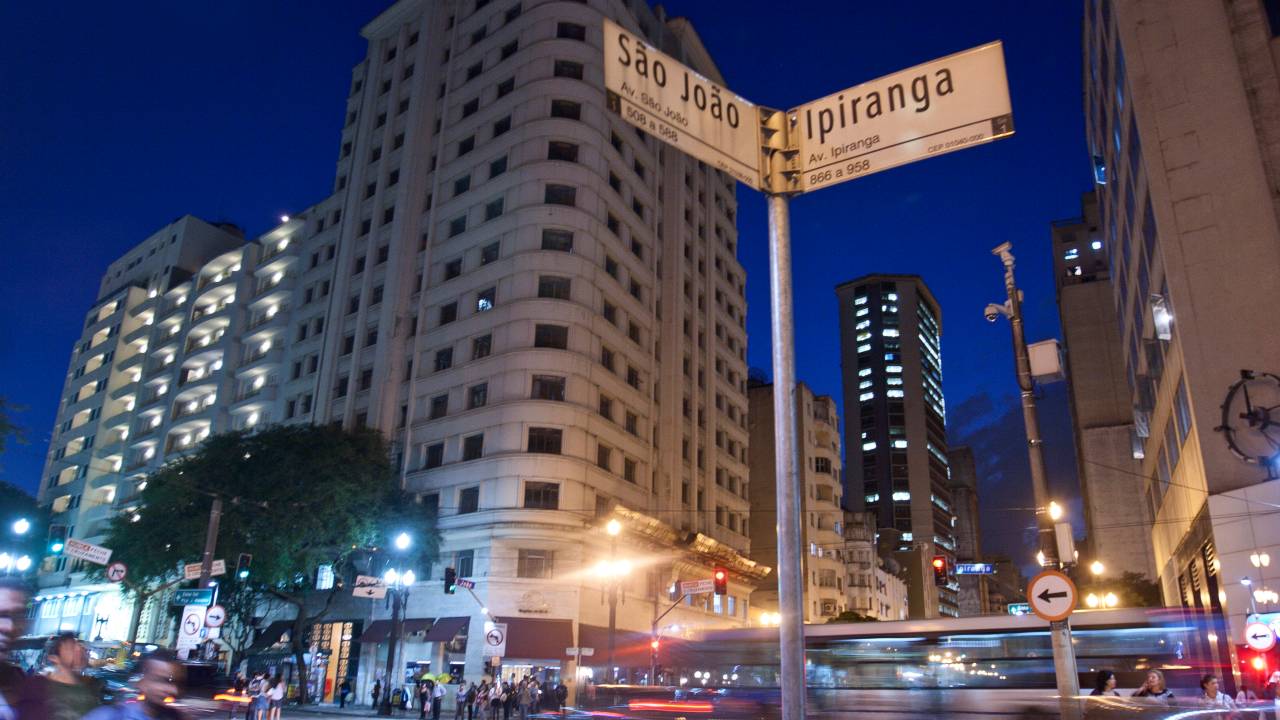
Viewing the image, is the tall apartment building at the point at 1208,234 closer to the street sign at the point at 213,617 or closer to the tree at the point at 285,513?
the street sign at the point at 213,617

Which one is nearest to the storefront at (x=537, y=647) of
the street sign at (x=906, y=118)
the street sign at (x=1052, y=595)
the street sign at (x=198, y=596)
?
the street sign at (x=198, y=596)

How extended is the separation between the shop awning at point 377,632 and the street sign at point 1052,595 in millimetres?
40429

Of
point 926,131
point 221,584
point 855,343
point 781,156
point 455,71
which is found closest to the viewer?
point 926,131

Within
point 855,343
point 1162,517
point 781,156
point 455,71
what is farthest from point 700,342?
point 855,343

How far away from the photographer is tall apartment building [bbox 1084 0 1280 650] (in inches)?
1144

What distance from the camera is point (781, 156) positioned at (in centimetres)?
627

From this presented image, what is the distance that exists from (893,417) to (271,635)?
496 feet

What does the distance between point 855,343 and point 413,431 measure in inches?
5976

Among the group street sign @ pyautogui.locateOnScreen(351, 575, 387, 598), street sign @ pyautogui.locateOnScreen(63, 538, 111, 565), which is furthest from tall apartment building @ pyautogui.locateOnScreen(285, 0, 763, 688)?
street sign @ pyautogui.locateOnScreen(63, 538, 111, 565)

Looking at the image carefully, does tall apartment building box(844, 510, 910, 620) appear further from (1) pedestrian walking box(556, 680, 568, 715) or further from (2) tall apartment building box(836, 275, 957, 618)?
(2) tall apartment building box(836, 275, 957, 618)

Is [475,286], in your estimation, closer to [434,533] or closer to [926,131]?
[434,533]

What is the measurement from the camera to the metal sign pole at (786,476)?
5.41 metres

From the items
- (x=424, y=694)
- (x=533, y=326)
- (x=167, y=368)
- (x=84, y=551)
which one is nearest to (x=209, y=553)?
(x=84, y=551)

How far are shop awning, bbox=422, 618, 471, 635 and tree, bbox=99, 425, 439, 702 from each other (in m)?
3.71
